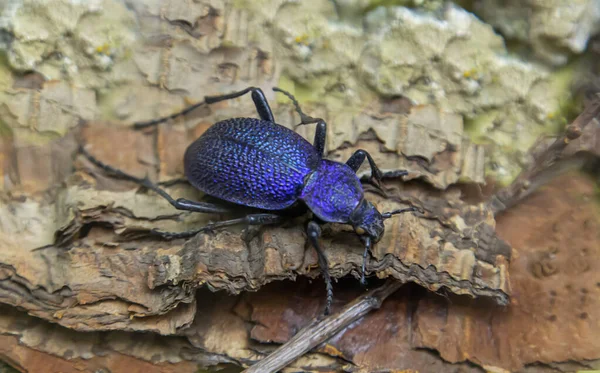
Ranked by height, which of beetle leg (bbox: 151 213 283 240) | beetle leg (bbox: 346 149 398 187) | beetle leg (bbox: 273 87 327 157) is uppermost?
beetle leg (bbox: 273 87 327 157)

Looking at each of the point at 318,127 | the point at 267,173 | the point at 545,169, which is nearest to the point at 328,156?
the point at 318,127

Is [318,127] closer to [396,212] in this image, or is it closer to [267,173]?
[267,173]

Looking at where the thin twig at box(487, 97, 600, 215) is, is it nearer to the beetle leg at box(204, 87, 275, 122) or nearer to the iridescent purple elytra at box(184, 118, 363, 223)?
the iridescent purple elytra at box(184, 118, 363, 223)

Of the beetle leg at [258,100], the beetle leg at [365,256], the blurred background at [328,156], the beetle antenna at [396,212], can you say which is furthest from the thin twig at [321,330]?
the beetle leg at [258,100]

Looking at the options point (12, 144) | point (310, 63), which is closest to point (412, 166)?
point (310, 63)

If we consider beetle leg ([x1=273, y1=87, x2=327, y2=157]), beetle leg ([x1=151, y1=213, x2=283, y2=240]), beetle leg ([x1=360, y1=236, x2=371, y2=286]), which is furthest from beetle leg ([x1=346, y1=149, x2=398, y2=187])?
beetle leg ([x1=151, y1=213, x2=283, y2=240])

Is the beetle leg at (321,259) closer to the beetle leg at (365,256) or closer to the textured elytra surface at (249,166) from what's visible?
the beetle leg at (365,256)
